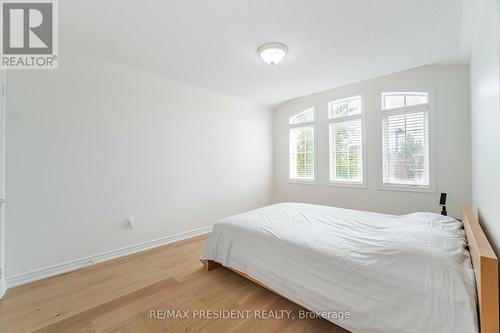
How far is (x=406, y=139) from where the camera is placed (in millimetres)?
3414

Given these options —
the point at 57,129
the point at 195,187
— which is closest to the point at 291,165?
the point at 195,187

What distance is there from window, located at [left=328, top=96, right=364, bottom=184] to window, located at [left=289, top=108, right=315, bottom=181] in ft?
1.49

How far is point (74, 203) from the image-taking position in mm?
2465

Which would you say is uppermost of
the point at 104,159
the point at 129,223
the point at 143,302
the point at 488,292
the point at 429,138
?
the point at 429,138

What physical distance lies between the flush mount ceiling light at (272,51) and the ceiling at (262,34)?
0.07 m

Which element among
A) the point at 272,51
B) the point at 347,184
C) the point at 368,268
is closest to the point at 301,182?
the point at 347,184

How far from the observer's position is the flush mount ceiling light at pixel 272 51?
7.78 ft

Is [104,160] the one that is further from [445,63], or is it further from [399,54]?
[445,63]

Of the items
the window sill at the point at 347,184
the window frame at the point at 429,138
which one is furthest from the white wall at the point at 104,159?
the window frame at the point at 429,138

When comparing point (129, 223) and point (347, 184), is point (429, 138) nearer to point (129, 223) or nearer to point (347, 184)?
point (347, 184)

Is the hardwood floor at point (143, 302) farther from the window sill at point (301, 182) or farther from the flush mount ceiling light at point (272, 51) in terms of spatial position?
the window sill at point (301, 182)

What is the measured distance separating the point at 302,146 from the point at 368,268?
3562 millimetres

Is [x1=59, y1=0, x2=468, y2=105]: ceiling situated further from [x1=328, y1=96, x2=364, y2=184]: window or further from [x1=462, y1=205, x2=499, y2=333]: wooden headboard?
[x1=462, y1=205, x2=499, y2=333]: wooden headboard

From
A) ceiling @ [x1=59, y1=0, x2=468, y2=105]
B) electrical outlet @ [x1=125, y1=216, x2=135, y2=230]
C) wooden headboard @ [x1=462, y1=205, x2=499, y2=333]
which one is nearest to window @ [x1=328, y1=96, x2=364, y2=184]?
ceiling @ [x1=59, y1=0, x2=468, y2=105]
